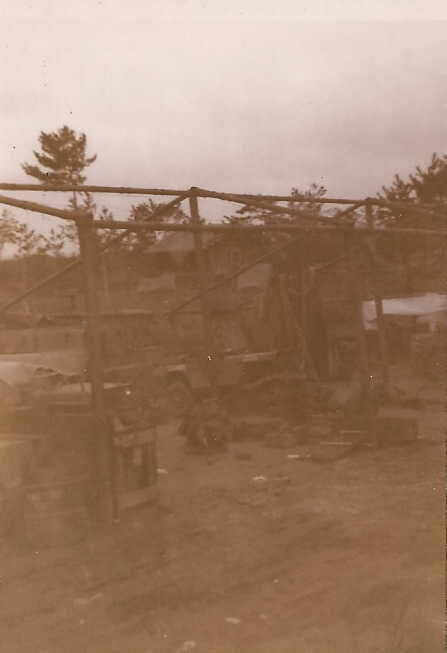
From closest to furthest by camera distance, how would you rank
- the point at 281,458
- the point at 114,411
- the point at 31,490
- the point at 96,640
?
the point at 96,640
the point at 31,490
the point at 114,411
the point at 281,458

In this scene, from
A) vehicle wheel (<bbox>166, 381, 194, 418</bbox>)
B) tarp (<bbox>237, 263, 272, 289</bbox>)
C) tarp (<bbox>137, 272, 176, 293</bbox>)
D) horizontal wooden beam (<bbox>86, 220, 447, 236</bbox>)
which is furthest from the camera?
tarp (<bbox>137, 272, 176, 293</bbox>)

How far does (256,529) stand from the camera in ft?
22.2

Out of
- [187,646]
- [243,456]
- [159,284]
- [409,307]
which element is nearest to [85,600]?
[187,646]

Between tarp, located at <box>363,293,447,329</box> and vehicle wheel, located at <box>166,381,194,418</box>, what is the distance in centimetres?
861

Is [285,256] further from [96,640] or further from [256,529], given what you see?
[96,640]

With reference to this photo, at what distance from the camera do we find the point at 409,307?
831 inches

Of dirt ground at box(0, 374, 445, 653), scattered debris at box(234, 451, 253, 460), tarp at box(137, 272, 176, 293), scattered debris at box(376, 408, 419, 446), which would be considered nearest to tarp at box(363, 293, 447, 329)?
tarp at box(137, 272, 176, 293)

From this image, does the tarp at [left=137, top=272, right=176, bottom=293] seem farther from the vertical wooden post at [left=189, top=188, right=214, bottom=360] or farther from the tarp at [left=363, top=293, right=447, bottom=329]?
the vertical wooden post at [left=189, top=188, right=214, bottom=360]

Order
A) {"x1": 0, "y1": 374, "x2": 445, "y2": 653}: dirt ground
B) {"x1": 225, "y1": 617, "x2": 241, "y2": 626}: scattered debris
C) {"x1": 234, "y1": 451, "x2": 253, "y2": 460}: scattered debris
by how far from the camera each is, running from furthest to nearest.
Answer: {"x1": 234, "y1": 451, "x2": 253, "y2": 460}: scattered debris
{"x1": 225, "y1": 617, "x2": 241, "y2": 626}: scattered debris
{"x1": 0, "y1": 374, "x2": 445, "y2": 653}: dirt ground

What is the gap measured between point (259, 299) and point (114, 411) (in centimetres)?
901

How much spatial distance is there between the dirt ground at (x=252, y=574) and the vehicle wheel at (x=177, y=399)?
4804 mm

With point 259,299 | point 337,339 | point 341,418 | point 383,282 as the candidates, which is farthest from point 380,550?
point 383,282

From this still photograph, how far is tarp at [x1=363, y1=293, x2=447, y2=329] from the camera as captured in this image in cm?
2067

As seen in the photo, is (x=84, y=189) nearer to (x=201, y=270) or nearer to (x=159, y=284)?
(x=201, y=270)
